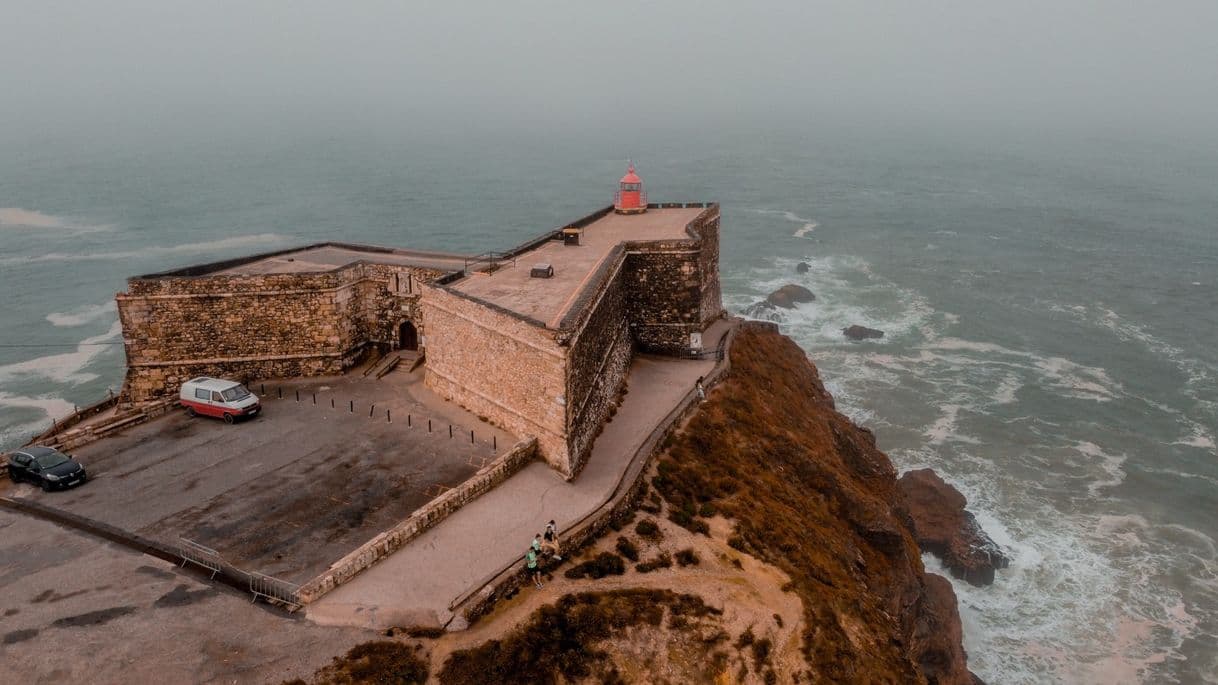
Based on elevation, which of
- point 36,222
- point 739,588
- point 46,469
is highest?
point 46,469

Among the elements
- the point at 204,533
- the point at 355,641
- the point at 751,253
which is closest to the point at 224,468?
the point at 204,533

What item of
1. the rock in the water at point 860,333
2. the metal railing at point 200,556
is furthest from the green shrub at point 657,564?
the rock in the water at point 860,333

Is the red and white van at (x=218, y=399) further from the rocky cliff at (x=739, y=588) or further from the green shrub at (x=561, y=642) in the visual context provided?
the green shrub at (x=561, y=642)

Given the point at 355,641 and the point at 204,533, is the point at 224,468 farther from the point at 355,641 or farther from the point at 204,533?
the point at 355,641

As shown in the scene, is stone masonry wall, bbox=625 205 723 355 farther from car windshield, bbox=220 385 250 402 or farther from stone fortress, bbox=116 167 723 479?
car windshield, bbox=220 385 250 402

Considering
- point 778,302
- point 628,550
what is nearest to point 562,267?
point 628,550

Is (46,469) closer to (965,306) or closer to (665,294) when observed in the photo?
(665,294)
